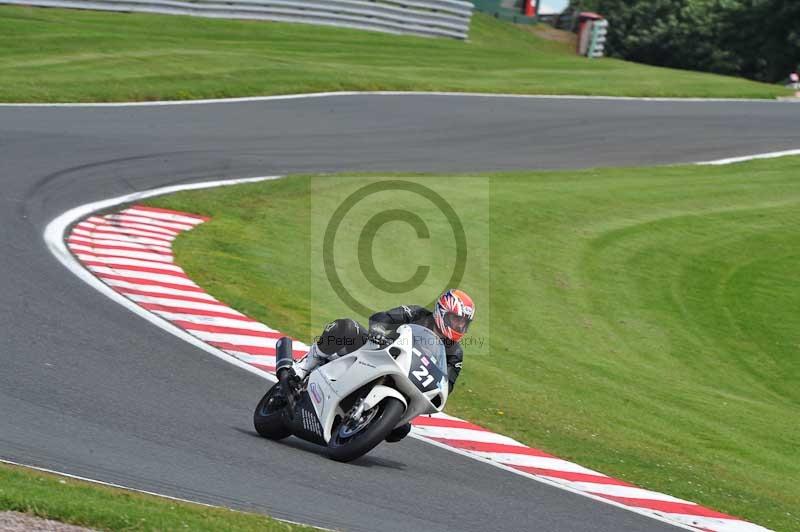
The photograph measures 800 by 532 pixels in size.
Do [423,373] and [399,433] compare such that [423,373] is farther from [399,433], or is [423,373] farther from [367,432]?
[399,433]

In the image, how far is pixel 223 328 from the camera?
1216cm

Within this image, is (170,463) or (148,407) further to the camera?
(148,407)

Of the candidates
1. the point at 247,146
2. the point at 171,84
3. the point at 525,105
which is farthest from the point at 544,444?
the point at 525,105

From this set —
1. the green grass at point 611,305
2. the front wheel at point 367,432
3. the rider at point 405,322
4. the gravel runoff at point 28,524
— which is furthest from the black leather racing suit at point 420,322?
the gravel runoff at point 28,524

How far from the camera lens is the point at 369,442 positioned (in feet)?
27.8

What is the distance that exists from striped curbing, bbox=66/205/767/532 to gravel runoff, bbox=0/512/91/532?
445 cm

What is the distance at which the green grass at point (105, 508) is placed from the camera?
6.15 meters

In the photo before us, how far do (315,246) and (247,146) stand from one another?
6712 millimetres

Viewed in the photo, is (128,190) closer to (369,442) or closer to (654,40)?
(369,442)

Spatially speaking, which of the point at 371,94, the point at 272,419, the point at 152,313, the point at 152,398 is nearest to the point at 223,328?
the point at 152,313

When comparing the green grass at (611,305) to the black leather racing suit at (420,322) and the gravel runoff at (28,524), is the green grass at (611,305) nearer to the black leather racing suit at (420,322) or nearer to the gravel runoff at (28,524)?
the black leather racing suit at (420,322)

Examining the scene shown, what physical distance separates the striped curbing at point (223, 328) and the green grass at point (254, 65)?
893 cm

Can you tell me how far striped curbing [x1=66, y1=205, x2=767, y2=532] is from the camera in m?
9.45

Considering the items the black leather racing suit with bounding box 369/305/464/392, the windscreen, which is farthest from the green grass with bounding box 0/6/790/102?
the windscreen
